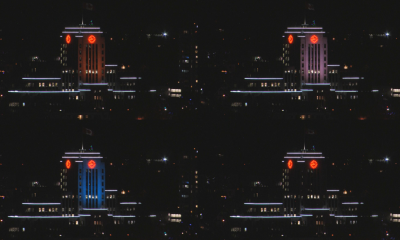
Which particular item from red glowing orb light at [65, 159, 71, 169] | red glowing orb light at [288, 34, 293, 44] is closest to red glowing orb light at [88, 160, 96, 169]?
red glowing orb light at [65, 159, 71, 169]

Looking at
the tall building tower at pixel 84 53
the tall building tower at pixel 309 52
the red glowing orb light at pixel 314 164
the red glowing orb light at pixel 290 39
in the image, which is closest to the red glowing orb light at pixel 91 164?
the tall building tower at pixel 84 53

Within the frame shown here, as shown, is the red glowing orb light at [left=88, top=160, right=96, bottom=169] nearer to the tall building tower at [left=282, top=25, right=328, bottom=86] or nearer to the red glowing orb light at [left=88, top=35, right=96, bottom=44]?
the red glowing orb light at [left=88, top=35, right=96, bottom=44]

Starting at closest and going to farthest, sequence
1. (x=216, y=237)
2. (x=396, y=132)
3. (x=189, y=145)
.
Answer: (x=216, y=237) → (x=189, y=145) → (x=396, y=132)

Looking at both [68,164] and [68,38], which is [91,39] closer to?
[68,38]

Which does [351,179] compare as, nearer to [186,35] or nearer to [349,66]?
[349,66]

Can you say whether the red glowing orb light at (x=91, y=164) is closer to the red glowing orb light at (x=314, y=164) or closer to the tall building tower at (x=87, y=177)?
the tall building tower at (x=87, y=177)

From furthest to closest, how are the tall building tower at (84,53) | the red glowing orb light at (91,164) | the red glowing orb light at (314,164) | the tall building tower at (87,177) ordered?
the tall building tower at (84,53), the red glowing orb light at (314,164), the red glowing orb light at (91,164), the tall building tower at (87,177)

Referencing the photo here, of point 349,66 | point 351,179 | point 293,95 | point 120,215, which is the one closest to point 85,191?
point 120,215
